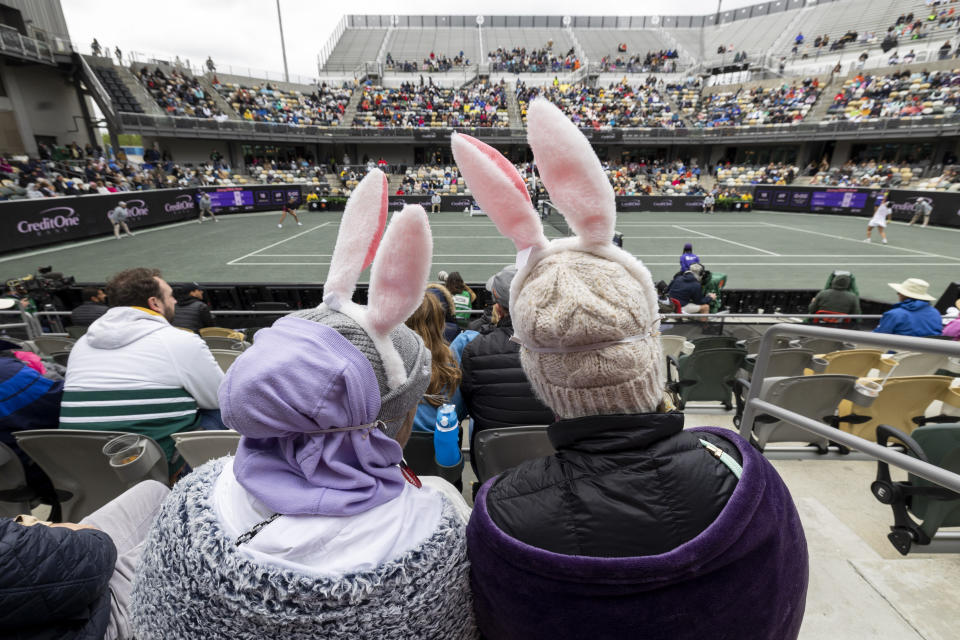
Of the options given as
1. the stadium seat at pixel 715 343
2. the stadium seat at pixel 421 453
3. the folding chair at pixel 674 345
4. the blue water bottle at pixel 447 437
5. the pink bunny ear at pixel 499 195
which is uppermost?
the pink bunny ear at pixel 499 195

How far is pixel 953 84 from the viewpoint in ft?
93.1

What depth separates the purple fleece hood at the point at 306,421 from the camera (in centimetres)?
86

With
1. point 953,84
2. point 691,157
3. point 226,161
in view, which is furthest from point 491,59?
point 953,84

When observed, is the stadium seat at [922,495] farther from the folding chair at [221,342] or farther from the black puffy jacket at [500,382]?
the folding chair at [221,342]

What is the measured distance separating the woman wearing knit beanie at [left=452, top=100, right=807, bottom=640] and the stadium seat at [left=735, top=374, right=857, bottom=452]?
257 cm

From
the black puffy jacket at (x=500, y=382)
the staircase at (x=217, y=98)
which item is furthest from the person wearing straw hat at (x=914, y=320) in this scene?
the staircase at (x=217, y=98)

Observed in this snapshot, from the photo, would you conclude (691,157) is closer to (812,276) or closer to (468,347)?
(812,276)

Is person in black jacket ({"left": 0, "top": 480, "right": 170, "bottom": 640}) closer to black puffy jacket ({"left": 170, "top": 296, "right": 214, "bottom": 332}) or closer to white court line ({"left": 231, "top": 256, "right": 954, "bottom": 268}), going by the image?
black puffy jacket ({"left": 170, "top": 296, "right": 214, "bottom": 332})

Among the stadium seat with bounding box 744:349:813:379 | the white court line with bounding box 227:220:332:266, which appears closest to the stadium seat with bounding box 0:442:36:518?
the stadium seat with bounding box 744:349:813:379

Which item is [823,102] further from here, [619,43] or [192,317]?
[192,317]

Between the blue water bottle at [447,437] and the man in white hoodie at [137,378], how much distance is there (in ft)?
4.71

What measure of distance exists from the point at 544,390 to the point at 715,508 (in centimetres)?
44

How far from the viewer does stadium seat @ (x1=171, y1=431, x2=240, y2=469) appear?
2242 millimetres

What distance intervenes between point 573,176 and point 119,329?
2549 millimetres
